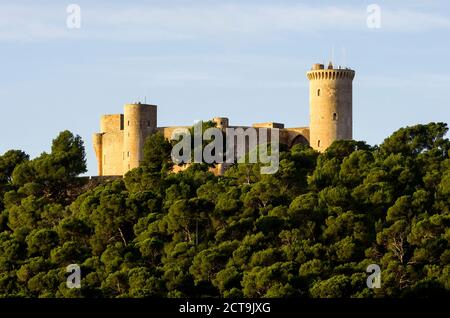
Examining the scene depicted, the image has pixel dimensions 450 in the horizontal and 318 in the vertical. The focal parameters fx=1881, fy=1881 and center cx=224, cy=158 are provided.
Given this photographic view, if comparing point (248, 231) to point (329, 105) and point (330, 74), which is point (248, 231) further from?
point (330, 74)

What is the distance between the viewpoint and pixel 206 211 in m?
66.6

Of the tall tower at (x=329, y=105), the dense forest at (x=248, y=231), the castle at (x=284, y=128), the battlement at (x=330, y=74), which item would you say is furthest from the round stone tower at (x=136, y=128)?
the battlement at (x=330, y=74)

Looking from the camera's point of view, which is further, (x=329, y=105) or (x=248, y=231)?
(x=329, y=105)

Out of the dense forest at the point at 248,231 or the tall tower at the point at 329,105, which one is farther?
Result: the tall tower at the point at 329,105

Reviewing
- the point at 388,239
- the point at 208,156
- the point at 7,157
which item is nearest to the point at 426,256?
the point at 388,239

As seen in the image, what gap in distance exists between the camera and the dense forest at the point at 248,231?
200 ft

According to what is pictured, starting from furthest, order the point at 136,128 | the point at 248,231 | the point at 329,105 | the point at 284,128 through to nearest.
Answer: the point at 136,128 → the point at 284,128 → the point at 329,105 → the point at 248,231

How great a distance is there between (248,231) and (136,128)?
65.0 feet

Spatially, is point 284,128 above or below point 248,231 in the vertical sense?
above

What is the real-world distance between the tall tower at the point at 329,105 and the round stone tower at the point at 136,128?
24.8 ft

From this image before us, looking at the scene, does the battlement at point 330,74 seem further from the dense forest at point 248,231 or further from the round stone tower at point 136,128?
the round stone tower at point 136,128

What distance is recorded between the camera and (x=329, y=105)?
268ft

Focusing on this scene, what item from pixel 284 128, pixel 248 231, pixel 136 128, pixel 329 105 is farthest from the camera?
pixel 136 128

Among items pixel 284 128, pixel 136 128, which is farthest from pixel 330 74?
pixel 136 128
